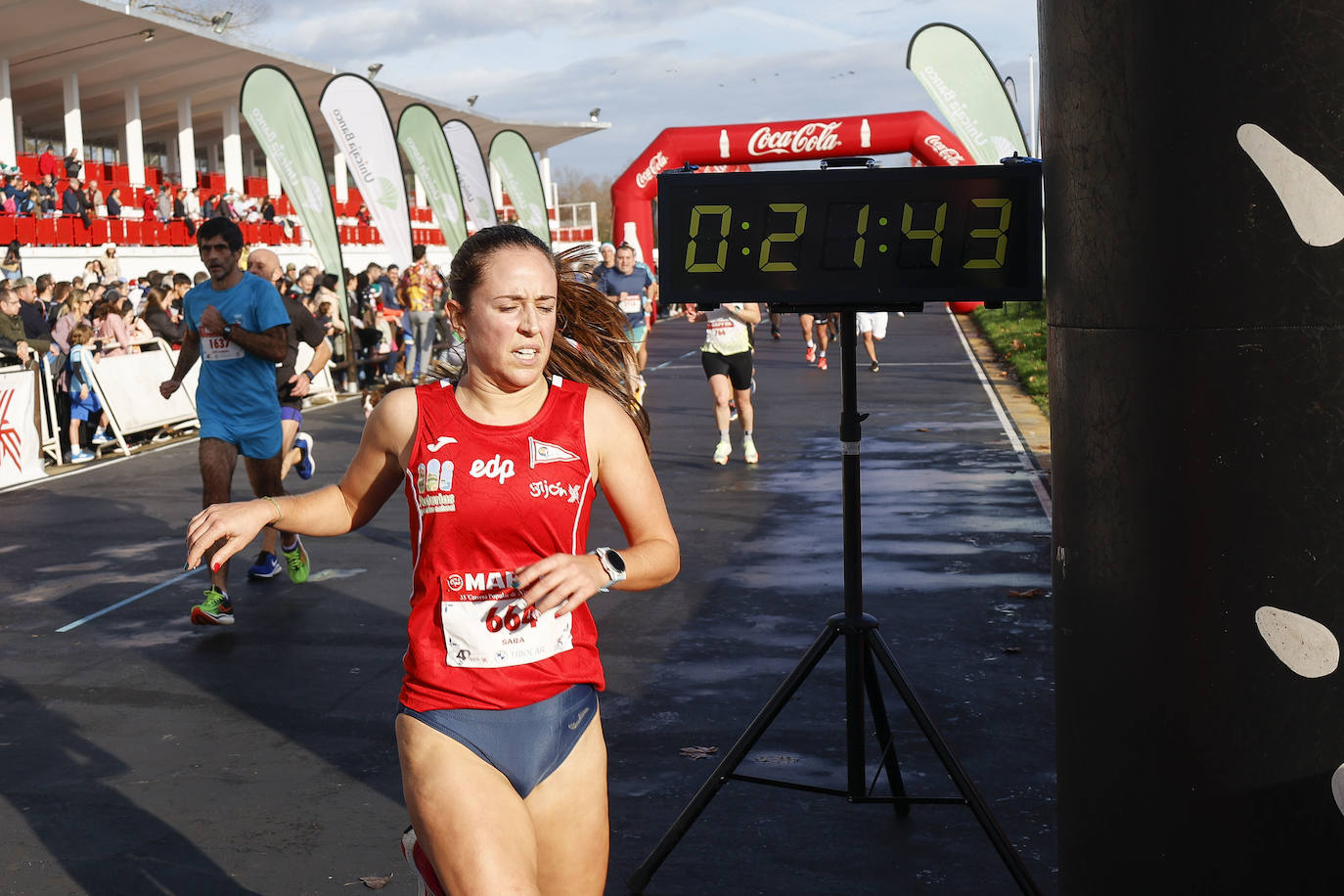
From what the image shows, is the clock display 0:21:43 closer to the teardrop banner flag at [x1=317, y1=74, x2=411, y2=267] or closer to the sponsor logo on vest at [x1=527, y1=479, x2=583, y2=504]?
the sponsor logo on vest at [x1=527, y1=479, x2=583, y2=504]

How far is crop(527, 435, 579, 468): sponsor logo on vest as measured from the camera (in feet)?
10.6

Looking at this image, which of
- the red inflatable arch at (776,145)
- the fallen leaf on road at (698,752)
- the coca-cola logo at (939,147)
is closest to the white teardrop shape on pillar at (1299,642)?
the fallen leaf on road at (698,752)

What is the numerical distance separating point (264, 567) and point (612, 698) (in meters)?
3.50

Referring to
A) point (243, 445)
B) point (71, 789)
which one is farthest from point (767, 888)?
point (243, 445)

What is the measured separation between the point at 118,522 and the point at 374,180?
11.7 metres

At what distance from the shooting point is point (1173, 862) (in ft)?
10.6

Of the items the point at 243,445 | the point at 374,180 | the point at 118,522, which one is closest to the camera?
the point at 243,445

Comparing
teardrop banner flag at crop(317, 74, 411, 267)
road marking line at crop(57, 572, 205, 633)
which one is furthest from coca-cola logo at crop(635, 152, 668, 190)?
road marking line at crop(57, 572, 205, 633)

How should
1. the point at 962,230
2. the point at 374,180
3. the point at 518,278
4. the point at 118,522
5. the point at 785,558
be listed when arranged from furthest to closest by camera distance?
the point at 374,180 < the point at 118,522 < the point at 785,558 < the point at 962,230 < the point at 518,278

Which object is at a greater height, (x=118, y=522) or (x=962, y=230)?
(x=962, y=230)

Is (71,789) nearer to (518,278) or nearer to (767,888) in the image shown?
(767,888)

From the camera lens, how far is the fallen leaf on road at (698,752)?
5.98 meters

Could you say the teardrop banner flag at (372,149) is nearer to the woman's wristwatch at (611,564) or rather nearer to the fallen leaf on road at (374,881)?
the fallen leaf on road at (374,881)

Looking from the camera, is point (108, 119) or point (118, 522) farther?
point (108, 119)
